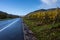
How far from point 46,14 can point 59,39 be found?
29729 mm

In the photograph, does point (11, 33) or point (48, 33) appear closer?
point (48, 33)

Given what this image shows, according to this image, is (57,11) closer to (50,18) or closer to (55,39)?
(50,18)

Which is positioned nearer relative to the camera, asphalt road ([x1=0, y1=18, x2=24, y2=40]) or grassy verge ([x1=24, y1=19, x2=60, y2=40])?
asphalt road ([x1=0, y1=18, x2=24, y2=40])

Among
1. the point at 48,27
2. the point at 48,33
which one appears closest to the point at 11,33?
the point at 48,33

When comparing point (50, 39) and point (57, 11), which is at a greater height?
point (57, 11)

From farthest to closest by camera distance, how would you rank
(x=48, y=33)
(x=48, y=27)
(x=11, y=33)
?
(x=48, y=27) < (x=11, y=33) < (x=48, y=33)

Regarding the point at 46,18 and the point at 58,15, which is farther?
the point at 46,18

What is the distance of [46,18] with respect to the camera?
1655 inches

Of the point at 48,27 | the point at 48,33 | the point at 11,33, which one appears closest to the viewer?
the point at 48,33

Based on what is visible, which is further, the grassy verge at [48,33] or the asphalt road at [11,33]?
the grassy verge at [48,33]

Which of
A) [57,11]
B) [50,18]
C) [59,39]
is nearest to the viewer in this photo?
[59,39]

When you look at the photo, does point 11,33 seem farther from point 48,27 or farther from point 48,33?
point 48,27

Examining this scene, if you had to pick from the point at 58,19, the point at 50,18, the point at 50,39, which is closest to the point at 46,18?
the point at 50,18

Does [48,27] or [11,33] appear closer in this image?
[11,33]
